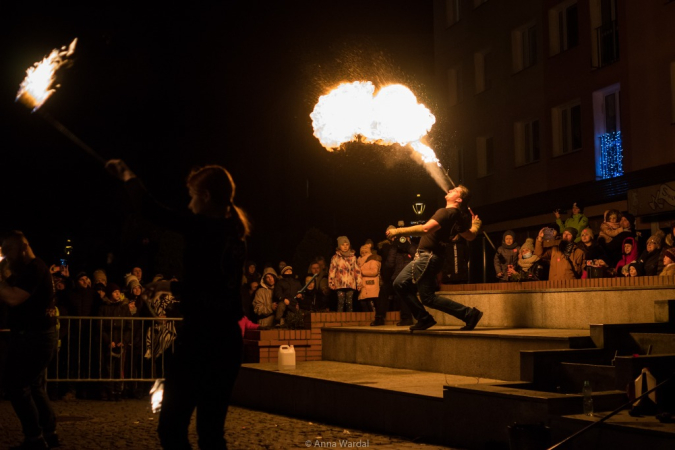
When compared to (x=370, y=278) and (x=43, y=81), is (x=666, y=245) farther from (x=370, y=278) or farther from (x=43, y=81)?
(x=43, y=81)

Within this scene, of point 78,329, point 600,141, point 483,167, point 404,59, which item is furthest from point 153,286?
point 404,59

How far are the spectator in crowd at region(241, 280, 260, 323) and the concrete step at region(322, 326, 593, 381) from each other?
416cm

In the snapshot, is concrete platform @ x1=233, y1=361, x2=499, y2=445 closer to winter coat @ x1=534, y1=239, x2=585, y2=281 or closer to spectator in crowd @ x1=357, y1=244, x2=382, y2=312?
spectator in crowd @ x1=357, y1=244, x2=382, y2=312

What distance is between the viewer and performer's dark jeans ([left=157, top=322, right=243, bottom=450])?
5.01 metres

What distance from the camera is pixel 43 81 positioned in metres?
6.37

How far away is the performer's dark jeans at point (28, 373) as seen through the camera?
8.38m

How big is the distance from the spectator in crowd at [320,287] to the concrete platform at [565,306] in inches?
181

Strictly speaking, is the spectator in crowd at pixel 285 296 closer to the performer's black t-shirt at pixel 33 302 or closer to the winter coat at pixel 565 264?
the winter coat at pixel 565 264

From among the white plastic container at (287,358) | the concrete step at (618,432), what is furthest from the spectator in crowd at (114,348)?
the concrete step at (618,432)

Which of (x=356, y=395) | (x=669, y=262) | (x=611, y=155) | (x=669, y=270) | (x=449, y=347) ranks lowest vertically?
(x=356, y=395)

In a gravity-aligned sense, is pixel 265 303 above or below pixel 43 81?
below

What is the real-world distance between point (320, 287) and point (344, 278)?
1.95 m

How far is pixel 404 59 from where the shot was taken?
1460 inches

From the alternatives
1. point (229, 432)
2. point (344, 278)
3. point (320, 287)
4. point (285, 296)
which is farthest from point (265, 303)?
point (229, 432)
